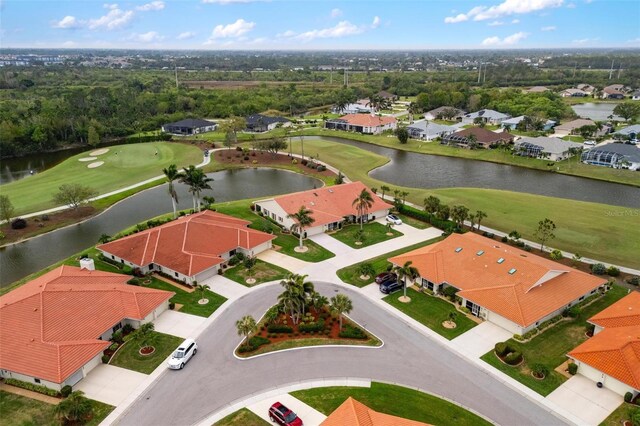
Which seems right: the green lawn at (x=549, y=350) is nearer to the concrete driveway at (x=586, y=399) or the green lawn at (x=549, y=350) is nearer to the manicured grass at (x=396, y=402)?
the concrete driveway at (x=586, y=399)

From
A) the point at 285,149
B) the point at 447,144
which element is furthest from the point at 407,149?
the point at 285,149

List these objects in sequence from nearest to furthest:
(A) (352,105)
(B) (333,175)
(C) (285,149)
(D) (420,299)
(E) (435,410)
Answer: (E) (435,410) → (D) (420,299) → (B) (333,175) → (C) (285,149) → (A) (352,105)

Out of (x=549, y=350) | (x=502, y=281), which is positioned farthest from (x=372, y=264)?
(x=549, y=350)

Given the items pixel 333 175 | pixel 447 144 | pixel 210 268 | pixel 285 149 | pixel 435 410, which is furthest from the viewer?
pixel 447 144

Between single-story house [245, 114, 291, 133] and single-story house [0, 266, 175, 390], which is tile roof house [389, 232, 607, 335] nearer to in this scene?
single-story house [0, 266, 175, 390]

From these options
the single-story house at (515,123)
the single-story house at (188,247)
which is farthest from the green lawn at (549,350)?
the single-story house at (515,123)

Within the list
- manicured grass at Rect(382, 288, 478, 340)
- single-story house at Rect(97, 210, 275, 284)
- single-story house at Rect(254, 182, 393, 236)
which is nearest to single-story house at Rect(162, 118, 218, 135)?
single-story house at Rect(254, 182, 393, 236)

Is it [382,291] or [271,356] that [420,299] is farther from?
[271,356]
